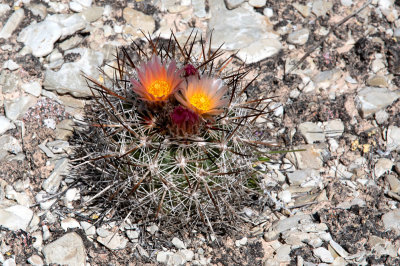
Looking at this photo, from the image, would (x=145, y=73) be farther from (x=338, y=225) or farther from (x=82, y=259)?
(x=338, y=225)

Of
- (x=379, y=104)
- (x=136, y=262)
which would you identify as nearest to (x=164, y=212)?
(x=136, y=262)

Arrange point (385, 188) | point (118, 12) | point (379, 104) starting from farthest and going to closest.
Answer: point (118, 12), point (379, 104), point (385, 188)

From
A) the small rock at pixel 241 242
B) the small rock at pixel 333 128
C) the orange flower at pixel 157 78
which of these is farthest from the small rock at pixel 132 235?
the small rock at pixel 333 128

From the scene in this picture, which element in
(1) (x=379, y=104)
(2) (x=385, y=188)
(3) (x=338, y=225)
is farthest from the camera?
(1) (x=379, y=104)

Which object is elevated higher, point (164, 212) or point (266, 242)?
point (164, 212)

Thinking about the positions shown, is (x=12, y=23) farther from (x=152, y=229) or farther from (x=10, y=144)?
(x=152, y=229)

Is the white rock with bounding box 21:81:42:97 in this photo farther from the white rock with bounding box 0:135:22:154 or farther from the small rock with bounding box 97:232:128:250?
the small rock with bounding box 97:232:128:250

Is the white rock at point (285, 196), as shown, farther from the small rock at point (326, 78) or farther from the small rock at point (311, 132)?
the small rock at point (326, 78)
